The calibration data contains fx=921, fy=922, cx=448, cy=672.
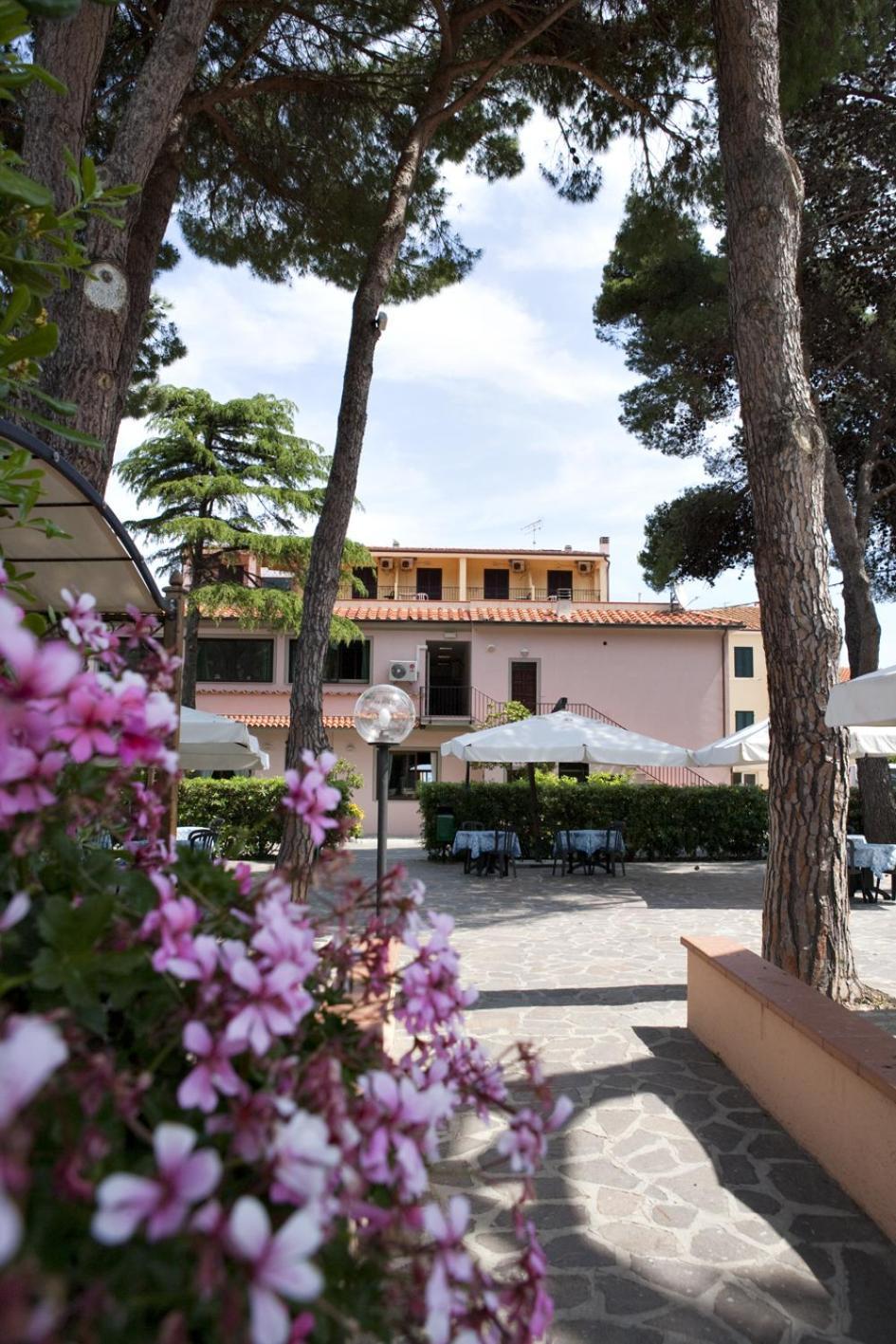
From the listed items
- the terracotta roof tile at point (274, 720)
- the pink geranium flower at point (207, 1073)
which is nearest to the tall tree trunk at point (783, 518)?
the pink geranium flower at point (207, 1073)

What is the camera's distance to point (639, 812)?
1588 cm

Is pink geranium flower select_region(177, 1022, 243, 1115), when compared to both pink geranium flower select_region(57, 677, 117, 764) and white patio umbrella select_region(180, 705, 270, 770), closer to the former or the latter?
pink geranium flower select_region(57, 677, 117, 764)

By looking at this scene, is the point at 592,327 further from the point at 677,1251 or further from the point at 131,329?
the point at 677,1251

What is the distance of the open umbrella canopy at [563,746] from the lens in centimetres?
1259

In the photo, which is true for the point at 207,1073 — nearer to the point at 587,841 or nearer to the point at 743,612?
the point at 587,841

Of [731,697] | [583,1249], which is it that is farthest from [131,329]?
[731,697]

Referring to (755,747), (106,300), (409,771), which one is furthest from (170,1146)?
(409,771)

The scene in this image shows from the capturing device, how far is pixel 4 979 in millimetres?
665

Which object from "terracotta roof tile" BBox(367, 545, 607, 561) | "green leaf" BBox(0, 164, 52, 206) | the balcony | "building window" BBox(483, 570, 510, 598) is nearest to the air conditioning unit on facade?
the balcony

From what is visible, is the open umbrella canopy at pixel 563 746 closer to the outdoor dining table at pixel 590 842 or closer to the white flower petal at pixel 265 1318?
the outdoor dining table at pixel 590 842

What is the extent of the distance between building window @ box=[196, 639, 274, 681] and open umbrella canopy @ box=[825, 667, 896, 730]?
72.0 feet

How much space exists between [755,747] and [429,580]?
21785mm

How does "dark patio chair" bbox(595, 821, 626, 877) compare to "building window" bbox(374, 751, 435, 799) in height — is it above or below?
below

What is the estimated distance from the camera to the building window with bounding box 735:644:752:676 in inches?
1118
